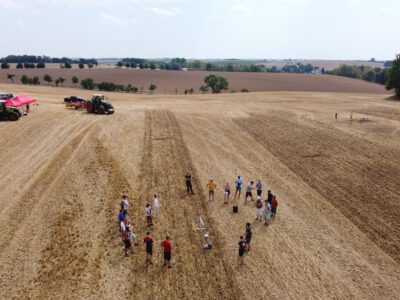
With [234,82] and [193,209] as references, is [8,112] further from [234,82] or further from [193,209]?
[234,82]

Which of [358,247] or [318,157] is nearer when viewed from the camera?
[358,247]

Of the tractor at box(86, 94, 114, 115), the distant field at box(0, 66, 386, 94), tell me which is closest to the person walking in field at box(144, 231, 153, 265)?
the tractor at box(86, 94, 114, 115)

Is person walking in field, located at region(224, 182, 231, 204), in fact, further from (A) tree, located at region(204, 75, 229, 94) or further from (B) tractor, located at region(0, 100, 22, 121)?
(A) tree, located at region(204, 75, 229, 94)

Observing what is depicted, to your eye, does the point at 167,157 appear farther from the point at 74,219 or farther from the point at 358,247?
the point at 358,247

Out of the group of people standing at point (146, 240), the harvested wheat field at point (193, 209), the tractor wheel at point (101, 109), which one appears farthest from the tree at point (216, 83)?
the group of people standing at point (146, 240)

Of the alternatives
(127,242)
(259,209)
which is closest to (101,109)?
(259,209)

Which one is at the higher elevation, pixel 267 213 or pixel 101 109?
pixel 101 109

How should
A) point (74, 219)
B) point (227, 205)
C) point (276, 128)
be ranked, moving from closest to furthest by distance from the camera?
point (74, 219), point (227, 205), point (276, 128)

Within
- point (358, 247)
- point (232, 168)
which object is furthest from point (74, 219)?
point (358, 247)
